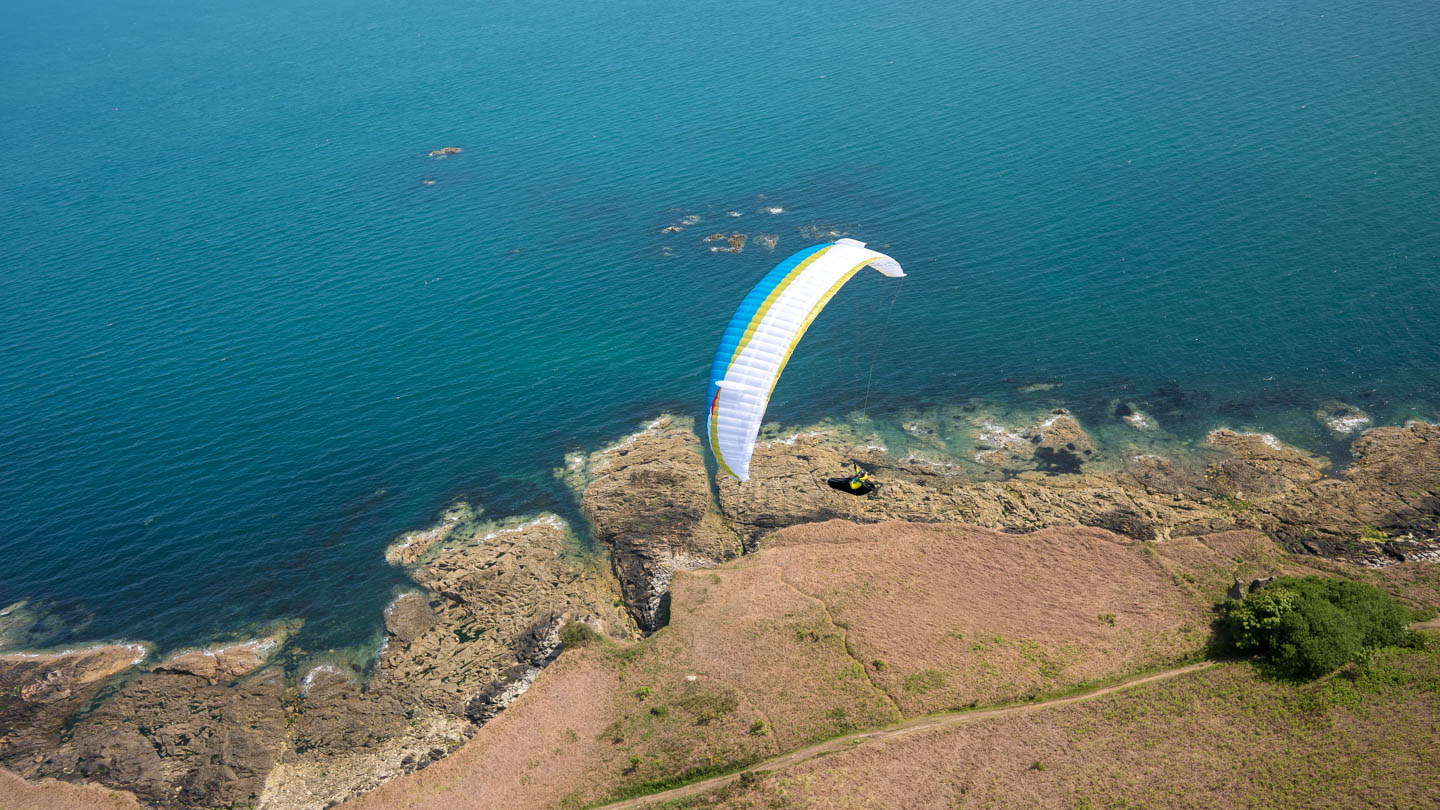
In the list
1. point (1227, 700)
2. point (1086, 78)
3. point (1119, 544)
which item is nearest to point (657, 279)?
point (1119, 544)

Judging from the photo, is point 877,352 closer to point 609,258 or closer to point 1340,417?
point 609,258

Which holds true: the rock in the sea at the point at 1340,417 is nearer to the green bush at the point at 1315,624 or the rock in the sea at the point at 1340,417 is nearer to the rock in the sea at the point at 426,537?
the green bush at the point at 1315,624

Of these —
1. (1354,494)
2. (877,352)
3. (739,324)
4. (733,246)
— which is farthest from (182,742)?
(1354,494)

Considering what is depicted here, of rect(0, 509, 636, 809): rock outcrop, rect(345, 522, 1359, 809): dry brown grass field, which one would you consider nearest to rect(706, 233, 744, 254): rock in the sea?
rect(0, 509, 636, 809): rock outcrop

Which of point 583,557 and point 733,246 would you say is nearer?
point 583,557

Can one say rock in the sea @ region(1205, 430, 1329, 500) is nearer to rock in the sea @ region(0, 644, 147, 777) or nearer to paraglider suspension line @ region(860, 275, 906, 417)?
Answer: paraglider suspension line @ region(860, 275, 906, 417)
